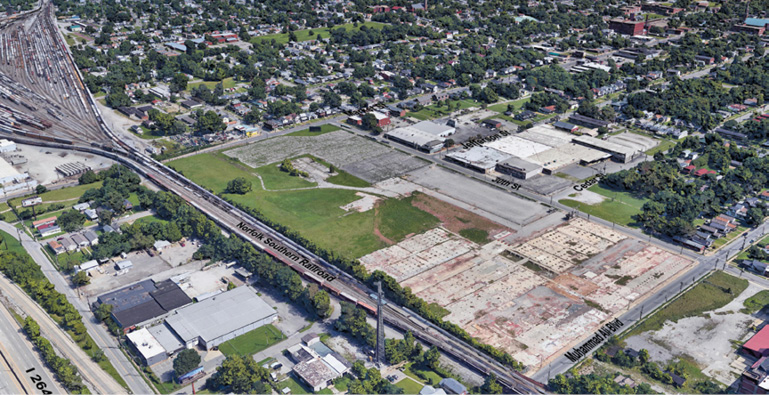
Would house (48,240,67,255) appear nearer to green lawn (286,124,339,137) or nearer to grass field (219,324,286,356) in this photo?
grass field (219,324,286,356)

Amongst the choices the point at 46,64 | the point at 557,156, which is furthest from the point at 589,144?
the point at 46,64

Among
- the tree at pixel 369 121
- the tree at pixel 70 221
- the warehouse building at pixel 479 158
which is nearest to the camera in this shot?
the tree at pixel 70 221

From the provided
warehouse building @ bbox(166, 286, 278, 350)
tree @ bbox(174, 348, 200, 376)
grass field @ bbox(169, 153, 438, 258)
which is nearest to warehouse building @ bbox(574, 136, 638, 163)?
grass field @ bbox(169, 153, 438, 258)

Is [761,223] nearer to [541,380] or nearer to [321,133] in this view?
[541,380]

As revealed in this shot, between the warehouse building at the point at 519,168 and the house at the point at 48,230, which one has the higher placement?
the house at the point at 48,230

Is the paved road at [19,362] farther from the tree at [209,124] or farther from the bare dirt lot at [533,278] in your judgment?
the tree at [209,124]

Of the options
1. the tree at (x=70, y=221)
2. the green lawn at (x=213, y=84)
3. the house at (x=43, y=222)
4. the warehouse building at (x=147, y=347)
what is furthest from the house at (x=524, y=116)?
the warehouse building at (x=147, y=347)

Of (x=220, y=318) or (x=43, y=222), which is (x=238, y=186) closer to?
(x=43, y=222)
